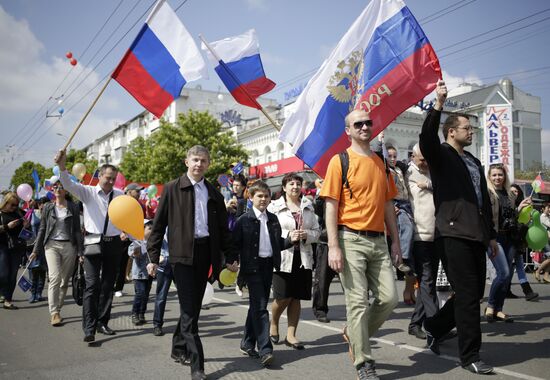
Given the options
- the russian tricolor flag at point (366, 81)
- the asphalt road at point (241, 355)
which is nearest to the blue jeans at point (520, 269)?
the asphalt road at point (241, 355)

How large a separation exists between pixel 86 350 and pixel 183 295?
1890 mm

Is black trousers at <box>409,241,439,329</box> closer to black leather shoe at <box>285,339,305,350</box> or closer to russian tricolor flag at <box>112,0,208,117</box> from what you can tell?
black leather shoe at <box>285,339,305,350</box>

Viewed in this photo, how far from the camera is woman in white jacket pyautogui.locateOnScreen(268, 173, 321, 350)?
552 cm

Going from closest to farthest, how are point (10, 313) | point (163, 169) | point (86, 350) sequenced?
point (86, 350)
point (10, 313)
point (163, 169)

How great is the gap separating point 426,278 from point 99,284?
4165 mm

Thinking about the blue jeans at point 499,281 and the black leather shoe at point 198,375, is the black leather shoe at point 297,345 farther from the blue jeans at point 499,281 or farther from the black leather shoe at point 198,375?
the blue jeans at point 499,281

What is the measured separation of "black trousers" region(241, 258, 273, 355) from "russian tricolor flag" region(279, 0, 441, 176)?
1.38 m

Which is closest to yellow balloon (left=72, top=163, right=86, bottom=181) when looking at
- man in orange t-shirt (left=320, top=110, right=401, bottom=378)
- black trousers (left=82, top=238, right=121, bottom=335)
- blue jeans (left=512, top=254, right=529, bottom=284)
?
black trousers (left=82, top=238, right=121, bottom=335)

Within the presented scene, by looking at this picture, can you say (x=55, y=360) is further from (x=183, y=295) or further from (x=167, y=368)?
(x=183, y=295)

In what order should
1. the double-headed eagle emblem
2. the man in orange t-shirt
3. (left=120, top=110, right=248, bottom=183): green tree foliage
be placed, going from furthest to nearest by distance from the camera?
(left=120, top=110, right=248, bottom=183): green tree foliage, the double-headed eagle emblem, the man in orange t-shirt

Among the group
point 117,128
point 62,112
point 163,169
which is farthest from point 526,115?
point 117,128

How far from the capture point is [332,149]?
19.1ft

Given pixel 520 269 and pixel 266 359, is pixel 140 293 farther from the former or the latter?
pixel 520 269

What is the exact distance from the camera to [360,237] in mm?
4156
